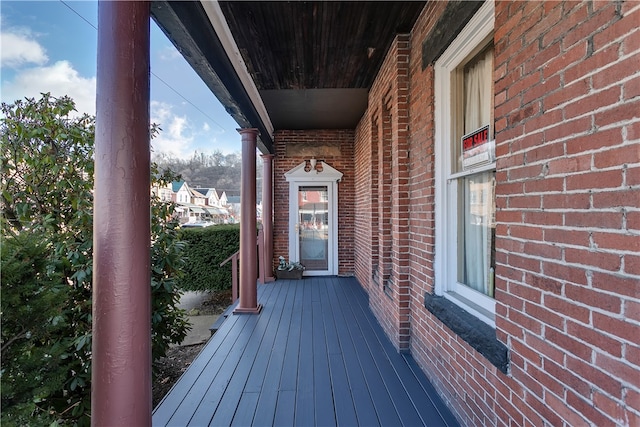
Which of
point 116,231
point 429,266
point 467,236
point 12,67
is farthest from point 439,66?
point 12,67

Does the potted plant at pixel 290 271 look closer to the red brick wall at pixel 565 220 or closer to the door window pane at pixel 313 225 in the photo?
the door window pane at pixel 313 225

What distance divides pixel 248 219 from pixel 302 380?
2.25m

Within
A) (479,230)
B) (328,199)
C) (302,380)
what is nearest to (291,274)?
(328,199)

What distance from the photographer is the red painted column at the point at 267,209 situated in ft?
19.3

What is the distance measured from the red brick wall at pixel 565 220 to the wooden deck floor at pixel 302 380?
1.75ft

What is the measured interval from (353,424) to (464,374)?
76 cm

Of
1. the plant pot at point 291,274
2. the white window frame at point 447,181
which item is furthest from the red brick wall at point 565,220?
the plant pot at point 291,274

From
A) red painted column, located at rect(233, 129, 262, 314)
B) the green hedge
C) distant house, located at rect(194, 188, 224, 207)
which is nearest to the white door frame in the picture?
the green hedge

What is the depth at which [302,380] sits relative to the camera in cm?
238

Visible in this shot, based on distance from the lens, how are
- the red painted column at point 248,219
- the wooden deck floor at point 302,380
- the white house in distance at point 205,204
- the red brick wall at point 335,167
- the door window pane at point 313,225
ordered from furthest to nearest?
the white house in distance at point 205,204 → the door window pane at point 313,225 → the red brick wall at point 335,167 → the red painted column at point 248,219 → the wooden deck floor at point 302,380

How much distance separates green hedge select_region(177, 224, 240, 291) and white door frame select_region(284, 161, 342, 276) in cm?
143

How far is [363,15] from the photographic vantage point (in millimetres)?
2479

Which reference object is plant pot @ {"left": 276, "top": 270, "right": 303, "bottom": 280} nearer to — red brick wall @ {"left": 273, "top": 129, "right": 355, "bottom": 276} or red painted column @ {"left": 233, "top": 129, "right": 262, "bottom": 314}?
red brick wall @ {"left": 273, "top": 129, "right": 355, "bottom": 276}

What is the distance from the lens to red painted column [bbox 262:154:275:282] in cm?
589
